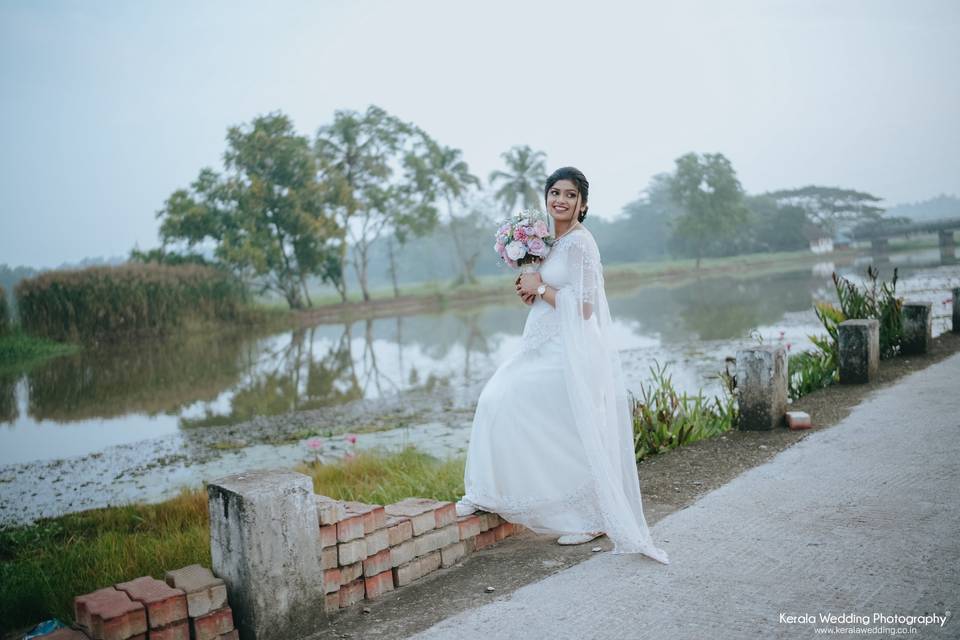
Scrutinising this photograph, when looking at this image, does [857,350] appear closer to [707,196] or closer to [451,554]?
[451,554]

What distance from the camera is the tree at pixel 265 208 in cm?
3022

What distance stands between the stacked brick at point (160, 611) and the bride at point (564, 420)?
1.46 metres

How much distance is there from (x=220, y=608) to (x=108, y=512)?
4031 millimetres

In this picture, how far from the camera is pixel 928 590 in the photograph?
9.20ft

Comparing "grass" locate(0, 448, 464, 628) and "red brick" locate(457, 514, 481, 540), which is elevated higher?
"red brick" locate(457, 514, 481, 540)

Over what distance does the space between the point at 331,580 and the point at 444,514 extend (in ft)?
2.36

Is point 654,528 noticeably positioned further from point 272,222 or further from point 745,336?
point 272,222

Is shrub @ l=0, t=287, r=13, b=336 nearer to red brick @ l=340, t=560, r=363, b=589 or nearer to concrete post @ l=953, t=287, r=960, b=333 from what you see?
red brick @ l=340, t=560, r=363, b=589

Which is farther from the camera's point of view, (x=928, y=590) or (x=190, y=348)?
(x=190, y=348)

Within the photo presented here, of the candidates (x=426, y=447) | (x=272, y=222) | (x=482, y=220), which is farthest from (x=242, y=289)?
(x=482, y=220)

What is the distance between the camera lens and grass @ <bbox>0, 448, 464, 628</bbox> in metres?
3.89

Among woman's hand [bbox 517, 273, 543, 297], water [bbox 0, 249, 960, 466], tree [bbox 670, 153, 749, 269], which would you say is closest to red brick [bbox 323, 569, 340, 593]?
woman's hand [bbox 517, 273, 543, 297]

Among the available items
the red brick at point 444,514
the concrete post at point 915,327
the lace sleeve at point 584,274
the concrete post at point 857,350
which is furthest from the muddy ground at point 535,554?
the concrete post at point 915,327

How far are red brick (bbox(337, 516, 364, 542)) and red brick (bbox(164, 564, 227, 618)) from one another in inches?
21.3
